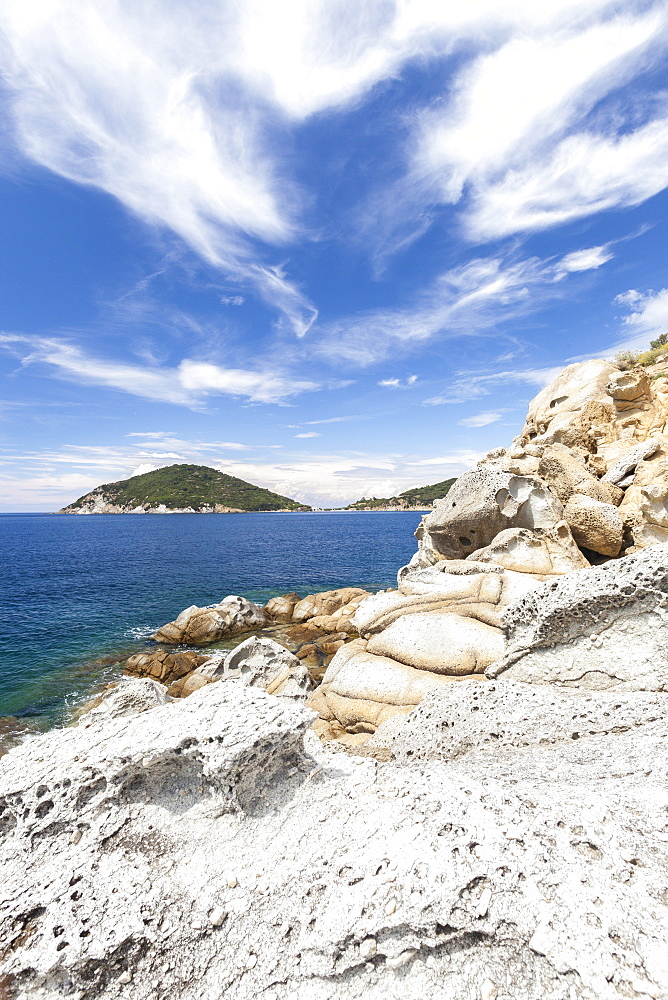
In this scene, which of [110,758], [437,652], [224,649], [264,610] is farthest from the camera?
[264,610]

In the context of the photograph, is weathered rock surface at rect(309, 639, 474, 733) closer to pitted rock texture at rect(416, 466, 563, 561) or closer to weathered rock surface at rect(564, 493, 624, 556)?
pitted rock texture at rect(416, 466, 563, 561)

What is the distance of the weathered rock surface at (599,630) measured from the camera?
26.0 feet

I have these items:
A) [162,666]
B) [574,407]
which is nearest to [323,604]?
[162,666]

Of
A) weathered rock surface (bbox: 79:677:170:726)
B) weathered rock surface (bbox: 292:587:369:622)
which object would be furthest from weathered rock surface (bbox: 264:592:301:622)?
weathered rock surface (bbox: 79:677:170:726)

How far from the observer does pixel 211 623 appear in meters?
29.5

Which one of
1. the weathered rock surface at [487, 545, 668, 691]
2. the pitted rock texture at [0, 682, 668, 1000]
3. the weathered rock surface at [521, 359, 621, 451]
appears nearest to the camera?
the pitted rock texture at [0, 682, 668, 1000]

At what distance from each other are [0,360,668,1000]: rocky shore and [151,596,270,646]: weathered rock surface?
68.9ft

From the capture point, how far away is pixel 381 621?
42.8 feet

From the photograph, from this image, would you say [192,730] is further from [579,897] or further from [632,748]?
[632,748]

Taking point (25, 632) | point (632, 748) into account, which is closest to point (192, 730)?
point (632, 748)

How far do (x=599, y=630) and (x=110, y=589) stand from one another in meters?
46.2

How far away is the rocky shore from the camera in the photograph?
354 cm

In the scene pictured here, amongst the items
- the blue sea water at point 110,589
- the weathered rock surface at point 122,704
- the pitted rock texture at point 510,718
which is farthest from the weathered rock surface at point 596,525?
the blue sea water at point 110,589

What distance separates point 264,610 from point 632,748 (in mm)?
29944
